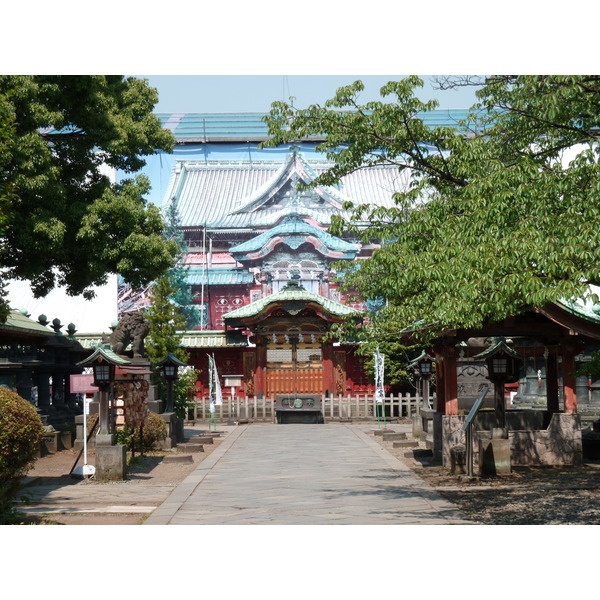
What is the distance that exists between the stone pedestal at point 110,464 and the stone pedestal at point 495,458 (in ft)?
20.8

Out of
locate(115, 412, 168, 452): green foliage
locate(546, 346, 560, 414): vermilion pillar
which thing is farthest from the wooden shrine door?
locate(546, 346, 560, 414): vermilion pillar

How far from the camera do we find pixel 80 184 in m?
20.0

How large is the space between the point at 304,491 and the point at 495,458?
3593 millimetres

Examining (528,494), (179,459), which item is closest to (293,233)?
(179,459)

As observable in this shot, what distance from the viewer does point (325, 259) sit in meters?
40.8

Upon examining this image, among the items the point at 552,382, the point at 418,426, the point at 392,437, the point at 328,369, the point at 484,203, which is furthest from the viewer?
the point at 328,369

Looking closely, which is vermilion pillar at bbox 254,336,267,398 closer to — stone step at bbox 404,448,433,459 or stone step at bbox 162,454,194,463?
stone step at bbox 404,448,433,459

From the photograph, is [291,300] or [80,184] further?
[291,300]

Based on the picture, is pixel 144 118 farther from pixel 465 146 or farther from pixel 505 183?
pixel 505 183

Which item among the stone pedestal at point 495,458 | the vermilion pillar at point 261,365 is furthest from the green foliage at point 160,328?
the stone pedestal at point 495,458

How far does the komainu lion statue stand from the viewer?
66.8ft

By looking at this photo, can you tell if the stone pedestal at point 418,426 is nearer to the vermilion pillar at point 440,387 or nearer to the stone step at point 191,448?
the vermilion pillar at point 440,387

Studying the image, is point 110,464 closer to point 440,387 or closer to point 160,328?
point 440,387

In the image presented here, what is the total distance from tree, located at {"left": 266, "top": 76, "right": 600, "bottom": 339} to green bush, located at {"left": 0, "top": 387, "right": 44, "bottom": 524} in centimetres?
484
